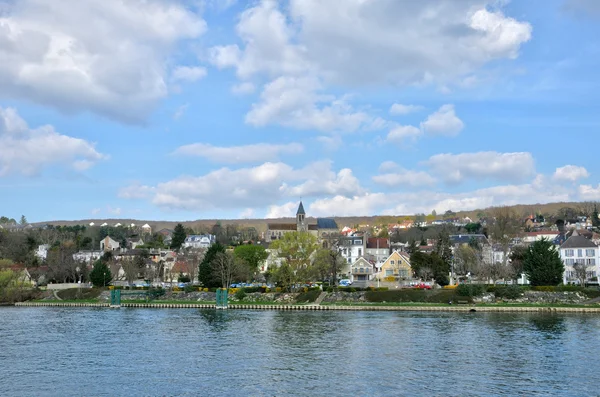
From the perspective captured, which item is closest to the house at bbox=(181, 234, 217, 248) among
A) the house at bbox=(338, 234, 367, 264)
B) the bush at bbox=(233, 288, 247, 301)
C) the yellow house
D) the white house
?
the white house

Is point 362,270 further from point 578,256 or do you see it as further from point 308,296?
point 578,256

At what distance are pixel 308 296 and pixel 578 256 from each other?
45.4 metres

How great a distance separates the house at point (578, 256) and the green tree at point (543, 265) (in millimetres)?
12460

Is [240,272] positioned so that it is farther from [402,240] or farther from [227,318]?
[402,240]

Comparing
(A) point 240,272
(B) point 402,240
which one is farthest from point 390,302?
(B) point 402,240

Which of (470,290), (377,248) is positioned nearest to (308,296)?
(470,290)

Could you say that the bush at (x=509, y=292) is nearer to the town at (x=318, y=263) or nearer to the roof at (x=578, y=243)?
the town at (x=318, y=263)

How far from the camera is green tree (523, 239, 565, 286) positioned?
8006 cm

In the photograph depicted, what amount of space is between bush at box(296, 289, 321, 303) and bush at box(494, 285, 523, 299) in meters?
24.8

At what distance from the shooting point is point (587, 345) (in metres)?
41.1

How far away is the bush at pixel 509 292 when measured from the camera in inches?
3004

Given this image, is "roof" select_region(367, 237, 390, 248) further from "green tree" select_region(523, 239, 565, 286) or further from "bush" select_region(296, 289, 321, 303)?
"green tree" select_region(523, 239, 565, 286)

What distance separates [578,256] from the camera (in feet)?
310

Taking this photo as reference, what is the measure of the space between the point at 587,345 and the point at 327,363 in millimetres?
19507
